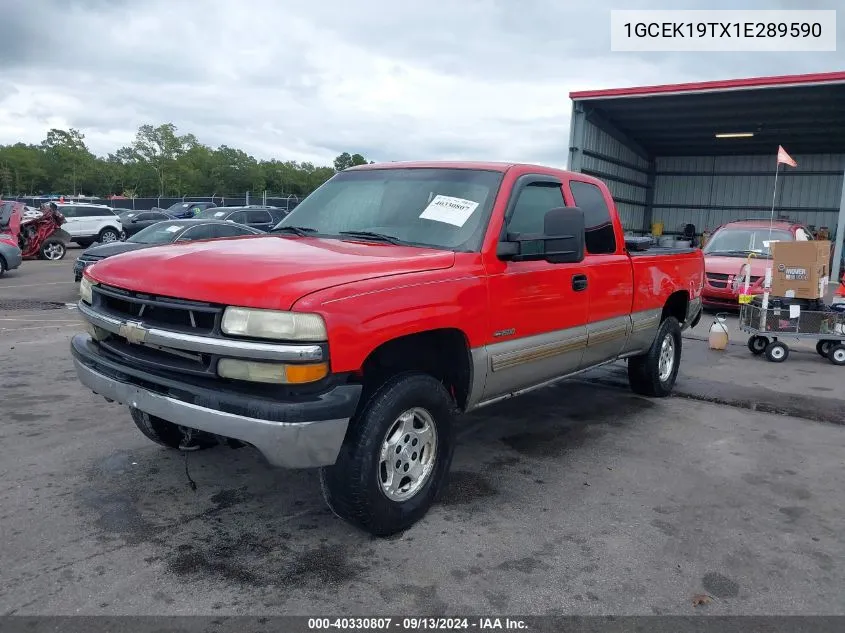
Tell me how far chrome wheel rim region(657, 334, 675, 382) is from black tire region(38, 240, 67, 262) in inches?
729

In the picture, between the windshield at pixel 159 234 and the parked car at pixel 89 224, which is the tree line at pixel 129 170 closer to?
the parked car at pixel 89 224

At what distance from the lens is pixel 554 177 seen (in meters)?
4.91

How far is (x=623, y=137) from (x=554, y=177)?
1847cm

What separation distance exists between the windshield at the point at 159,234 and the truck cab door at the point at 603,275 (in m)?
9.26

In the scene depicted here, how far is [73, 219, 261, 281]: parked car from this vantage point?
12.4 m

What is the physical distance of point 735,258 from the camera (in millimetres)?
12492

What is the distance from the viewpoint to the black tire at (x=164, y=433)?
4410 millimetres

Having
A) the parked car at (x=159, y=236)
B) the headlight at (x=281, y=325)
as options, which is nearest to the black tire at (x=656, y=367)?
the headlight at (x=281, y=325)

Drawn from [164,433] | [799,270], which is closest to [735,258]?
[799,270]

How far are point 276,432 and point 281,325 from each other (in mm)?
456

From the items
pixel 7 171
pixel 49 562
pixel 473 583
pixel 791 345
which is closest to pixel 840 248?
pixel 791 345

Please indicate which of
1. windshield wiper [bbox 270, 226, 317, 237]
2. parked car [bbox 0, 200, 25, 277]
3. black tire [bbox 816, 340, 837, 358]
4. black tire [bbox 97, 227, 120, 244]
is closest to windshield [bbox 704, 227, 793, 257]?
black tire [bbox 816, 340, 837, 358]

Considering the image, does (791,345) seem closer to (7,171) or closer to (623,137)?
(623,137)

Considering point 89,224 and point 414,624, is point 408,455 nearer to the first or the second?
point 414,624
